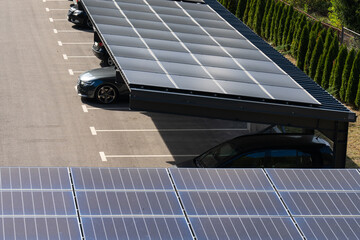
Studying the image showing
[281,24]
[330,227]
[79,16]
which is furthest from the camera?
[79,16]

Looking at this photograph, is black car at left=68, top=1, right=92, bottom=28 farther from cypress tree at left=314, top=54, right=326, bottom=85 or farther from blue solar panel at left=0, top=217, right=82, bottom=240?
blue solar panel at left=0, top=217, right=82, bottom=240

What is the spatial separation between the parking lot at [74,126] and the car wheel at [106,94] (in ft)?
0.86

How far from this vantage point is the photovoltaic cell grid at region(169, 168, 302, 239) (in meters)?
11.8

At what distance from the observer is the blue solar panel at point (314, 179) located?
43.8ft

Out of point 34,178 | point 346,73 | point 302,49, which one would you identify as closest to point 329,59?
point 346,73

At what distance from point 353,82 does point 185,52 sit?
7.94 m

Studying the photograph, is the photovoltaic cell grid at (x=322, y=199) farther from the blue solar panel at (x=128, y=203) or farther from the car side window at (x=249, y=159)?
the car side window at (x=249, y=159)

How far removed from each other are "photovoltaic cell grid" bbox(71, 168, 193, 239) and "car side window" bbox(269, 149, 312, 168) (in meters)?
6.19

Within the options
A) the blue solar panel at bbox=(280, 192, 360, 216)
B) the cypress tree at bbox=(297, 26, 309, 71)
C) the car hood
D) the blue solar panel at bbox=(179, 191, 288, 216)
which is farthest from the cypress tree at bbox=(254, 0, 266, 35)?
the blue solar panel at bbox=(179, 191, 288, 216)

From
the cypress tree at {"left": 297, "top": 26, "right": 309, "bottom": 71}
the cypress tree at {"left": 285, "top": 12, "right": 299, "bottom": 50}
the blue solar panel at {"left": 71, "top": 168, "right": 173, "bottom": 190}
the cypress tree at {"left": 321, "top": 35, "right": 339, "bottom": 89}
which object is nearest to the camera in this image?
the blue solar panel at {"left": 71, "top": 168, "right": 173, "bottom": 190}

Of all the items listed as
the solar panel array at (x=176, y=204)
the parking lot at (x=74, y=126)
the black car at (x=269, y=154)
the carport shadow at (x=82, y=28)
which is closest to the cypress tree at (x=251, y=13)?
the carport shadow at (x=82, y=28)

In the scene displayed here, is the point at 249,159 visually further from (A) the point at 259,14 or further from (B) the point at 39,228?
(A) the point at 259,14

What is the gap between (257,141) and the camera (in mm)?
19188

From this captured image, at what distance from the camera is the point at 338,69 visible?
27.2 meters
